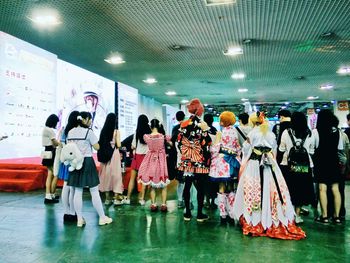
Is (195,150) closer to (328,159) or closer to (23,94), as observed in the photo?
(328,159)

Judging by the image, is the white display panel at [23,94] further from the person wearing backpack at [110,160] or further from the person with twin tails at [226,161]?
the person with twin tails at [226,161]

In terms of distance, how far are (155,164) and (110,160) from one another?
809 mm

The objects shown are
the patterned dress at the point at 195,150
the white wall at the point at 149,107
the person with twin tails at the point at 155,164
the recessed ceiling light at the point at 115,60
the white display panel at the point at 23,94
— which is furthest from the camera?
the white wall at the point at 149,107

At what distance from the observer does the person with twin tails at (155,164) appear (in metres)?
4.38

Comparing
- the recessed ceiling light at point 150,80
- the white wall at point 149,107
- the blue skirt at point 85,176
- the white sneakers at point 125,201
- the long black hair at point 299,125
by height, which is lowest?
the white sneakers at point 125,201

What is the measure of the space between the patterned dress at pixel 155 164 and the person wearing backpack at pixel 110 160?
49 centimetres

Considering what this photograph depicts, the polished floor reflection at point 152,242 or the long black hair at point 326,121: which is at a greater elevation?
the long black hair at point 326,121

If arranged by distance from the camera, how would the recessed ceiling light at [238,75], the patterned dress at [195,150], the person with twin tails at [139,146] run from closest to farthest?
the patterned dress at [195,150]
the person with twin tails at [139,146]
the recessed ceiling light at [238,75]

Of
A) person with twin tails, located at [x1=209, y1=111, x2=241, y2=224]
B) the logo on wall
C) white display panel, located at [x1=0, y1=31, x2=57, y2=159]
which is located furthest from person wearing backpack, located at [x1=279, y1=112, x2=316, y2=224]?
the logo on wall

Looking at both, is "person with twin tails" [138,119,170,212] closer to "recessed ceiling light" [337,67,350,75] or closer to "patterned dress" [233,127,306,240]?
"patterned dress" [233,127,306,240]

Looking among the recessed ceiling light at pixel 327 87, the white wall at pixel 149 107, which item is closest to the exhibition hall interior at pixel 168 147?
the recessed ceiling light at pixel 327 87

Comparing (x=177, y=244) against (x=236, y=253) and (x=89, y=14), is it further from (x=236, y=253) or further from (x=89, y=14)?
(x=89, y=14)

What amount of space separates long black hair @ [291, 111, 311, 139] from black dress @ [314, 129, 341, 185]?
0.33m

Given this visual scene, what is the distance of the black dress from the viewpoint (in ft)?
12.4
